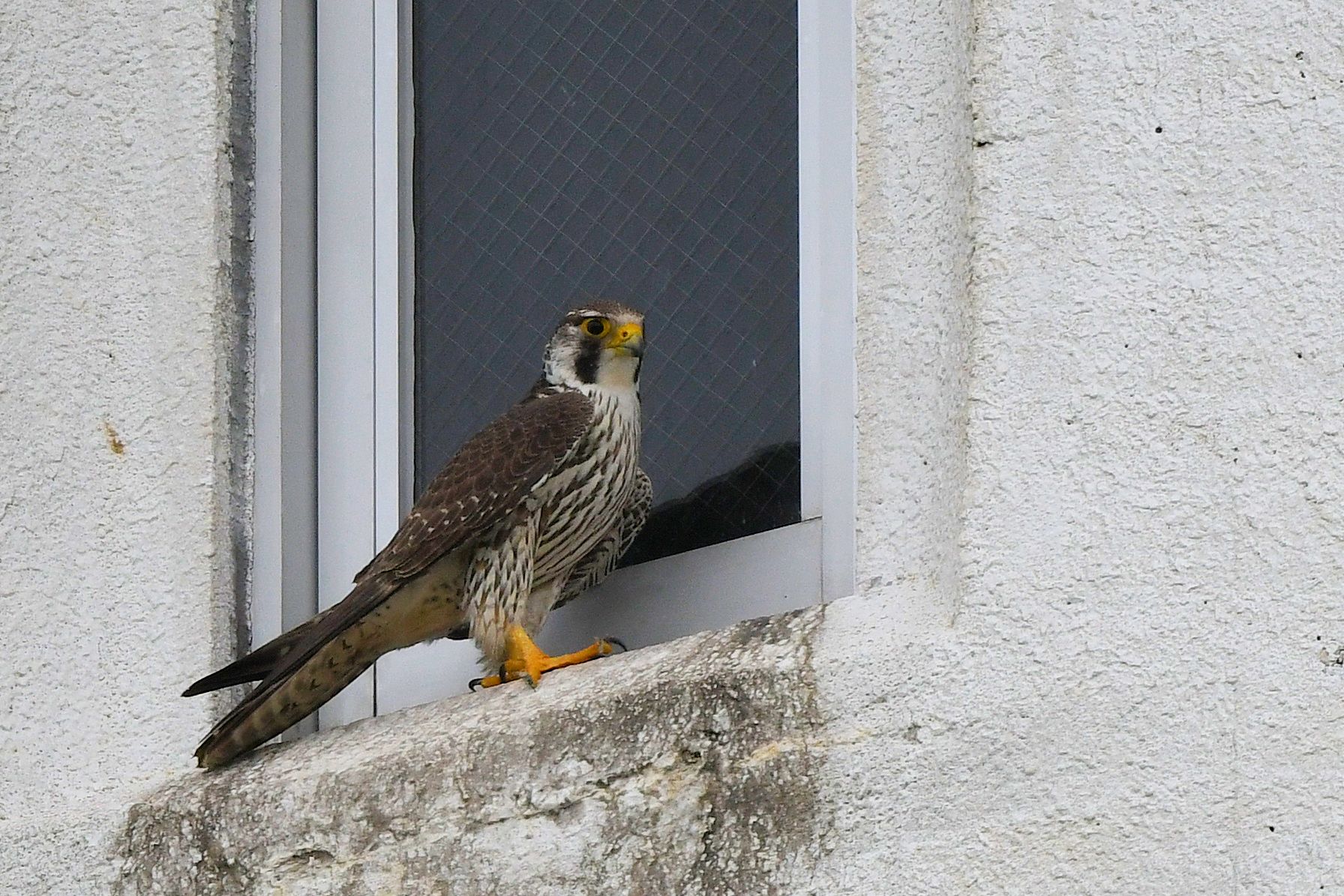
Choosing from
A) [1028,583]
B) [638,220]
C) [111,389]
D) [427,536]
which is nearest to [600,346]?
[638,220]

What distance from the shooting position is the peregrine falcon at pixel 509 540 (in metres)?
3.22

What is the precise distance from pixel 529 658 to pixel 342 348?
2.22ft

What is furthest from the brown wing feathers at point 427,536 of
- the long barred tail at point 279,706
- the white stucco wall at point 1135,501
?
the white stucco wall at point 1135,501

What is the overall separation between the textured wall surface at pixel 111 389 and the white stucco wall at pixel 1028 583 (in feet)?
1.17

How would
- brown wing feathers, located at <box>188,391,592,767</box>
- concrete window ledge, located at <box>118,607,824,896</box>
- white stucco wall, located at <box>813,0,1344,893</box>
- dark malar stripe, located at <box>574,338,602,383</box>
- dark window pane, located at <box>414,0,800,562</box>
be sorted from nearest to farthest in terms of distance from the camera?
white stucco wall, located at <box>813,0,1344,893</box> < concrete window ledge, located at <box>118,607,824,896</box> < brown wing feathers, located at <box>188,391,592,767</box> < dark window pane, located at <box>414,0,800,562</box> < dark malar stripe, located at <box>574,338,602,383</box>

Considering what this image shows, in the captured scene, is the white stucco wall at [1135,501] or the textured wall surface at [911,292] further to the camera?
the textured wall surface at [911,292]

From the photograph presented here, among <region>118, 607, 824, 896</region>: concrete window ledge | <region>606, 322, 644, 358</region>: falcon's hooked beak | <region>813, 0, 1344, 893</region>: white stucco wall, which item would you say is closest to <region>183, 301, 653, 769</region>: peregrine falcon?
<region>606, 322, 644, 358</region>: falcon's hooked beak

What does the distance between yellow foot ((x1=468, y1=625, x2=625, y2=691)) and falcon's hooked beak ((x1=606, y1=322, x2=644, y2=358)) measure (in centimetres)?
45

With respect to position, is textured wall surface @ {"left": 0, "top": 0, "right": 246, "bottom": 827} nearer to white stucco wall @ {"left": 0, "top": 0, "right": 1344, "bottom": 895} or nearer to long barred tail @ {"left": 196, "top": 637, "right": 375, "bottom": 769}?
long barred tail @ {"left": 196, "top": 637, "right": 375, "bottom": 769}

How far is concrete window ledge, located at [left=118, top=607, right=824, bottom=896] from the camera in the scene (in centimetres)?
271

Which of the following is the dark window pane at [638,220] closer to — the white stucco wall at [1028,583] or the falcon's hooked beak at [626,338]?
the falcon's hooked beak at [626,338]

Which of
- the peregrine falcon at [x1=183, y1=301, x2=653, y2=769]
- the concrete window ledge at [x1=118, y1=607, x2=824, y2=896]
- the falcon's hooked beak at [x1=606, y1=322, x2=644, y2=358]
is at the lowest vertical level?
the concrete window ledge at [x1=118, y1=607, x2=824, y2=896]

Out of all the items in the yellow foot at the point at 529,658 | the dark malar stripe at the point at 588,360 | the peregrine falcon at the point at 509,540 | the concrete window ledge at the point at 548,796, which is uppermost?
the dark malar stripe at the point at 588,360

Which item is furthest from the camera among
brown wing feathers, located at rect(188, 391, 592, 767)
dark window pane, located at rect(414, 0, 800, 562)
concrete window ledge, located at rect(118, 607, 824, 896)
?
dark window pane, located at rect(414, 0, 800, 562)
